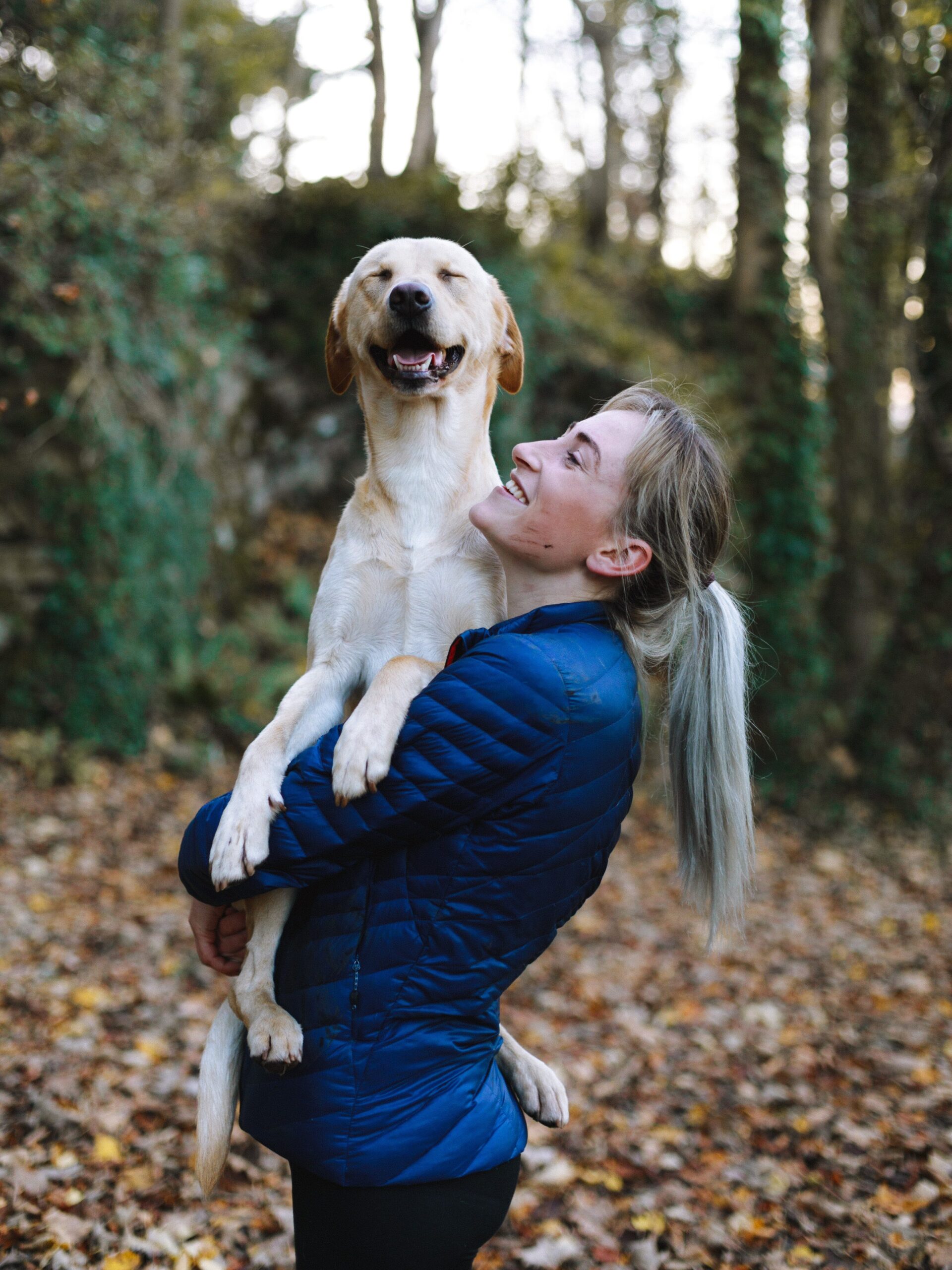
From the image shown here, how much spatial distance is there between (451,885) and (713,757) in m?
0.53

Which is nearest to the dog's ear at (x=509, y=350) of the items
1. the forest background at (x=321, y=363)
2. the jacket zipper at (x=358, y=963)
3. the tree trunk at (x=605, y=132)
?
the jacket zipper at (x=358, y=963)

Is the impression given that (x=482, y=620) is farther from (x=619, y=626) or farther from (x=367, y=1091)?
(x=367, y=1091)

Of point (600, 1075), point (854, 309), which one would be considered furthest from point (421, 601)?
point (854, 309)

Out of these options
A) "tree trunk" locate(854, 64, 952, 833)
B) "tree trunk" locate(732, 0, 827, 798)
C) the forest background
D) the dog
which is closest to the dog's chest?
the dog

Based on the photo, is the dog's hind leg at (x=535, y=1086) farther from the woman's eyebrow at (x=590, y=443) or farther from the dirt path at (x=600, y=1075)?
the dirt path at (x=600, y=1075)

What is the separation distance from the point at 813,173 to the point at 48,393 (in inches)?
287

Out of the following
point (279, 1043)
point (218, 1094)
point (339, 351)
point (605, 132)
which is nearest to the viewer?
point (279, 1043)

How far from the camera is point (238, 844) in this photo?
1650 mm

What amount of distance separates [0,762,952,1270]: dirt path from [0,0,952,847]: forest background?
3.74 ft

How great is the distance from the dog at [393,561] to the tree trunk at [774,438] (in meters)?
7.35

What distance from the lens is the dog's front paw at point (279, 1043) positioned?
1634 mm

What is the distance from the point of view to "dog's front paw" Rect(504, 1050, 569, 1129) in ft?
6.31

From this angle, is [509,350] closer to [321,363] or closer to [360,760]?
[360,760]

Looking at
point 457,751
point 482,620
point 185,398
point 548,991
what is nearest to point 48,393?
point 185,398
